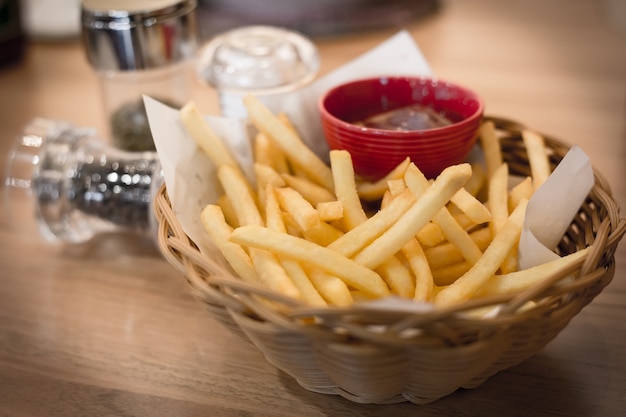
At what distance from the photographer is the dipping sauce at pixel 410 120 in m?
0.96

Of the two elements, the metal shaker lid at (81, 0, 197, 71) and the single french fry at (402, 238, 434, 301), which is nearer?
the single french fry at (402, 238, 434, 301)

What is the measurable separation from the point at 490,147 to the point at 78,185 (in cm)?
68

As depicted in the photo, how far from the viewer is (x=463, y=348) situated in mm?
612

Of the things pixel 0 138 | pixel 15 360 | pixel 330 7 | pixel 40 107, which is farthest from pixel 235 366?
pixel 330 7

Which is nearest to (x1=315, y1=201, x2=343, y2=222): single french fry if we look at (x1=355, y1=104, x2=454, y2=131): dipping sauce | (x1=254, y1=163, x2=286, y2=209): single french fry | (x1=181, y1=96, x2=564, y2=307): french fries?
(x1=181, y1=96, x2=564, y2=307): french fries

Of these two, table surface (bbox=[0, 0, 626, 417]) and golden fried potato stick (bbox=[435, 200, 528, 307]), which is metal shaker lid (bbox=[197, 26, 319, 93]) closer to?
table surface (bbox=[0, 0, 626, 417])

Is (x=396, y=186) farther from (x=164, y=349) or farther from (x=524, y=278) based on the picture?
(x=164, y=349)

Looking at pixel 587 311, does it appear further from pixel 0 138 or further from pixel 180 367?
pixel 0 138

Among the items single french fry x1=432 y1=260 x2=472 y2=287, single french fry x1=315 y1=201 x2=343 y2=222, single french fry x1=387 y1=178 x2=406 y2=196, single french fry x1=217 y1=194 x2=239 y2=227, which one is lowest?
single french fry x1=432 y1=260 x2=472 y2=287

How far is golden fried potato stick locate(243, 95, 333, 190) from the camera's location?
0.90 meters

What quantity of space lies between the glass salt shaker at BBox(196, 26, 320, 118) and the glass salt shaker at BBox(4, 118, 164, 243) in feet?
0.62

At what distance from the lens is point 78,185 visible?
1.14 meters

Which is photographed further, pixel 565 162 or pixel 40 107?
pixel 40 107

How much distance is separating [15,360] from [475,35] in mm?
1880
